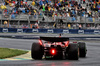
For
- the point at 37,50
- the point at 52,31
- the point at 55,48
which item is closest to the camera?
the point at 55,48

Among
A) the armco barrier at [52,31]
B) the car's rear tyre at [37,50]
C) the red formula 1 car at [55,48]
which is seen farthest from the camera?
the armco barrier at [52,31]

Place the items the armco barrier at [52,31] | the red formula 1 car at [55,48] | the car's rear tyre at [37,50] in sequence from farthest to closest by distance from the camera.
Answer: the armco barrier at [52,31]
the car's rear tyre at [37,50]
the red formula 1 car at [55,48]

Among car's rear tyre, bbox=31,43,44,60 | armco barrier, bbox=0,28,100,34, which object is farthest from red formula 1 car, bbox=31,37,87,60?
armco barrier, bbox=0,28,100,34

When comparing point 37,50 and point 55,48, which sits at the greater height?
point 55,48

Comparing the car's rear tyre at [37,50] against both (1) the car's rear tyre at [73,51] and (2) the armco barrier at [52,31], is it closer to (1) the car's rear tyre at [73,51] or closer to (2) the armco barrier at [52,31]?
(1) the car's rear tyre at [73,51]

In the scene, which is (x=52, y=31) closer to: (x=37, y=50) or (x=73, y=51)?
(x=37, y=50)

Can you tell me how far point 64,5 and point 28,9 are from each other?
23.7 ft

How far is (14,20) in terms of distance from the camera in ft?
144

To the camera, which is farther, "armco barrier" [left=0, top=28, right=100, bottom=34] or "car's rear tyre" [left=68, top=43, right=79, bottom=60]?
"armco barrier" [left=0, top=28, right=100, bottom=34]

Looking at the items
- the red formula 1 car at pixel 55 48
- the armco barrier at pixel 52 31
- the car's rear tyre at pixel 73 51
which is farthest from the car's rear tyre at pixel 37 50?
the armco barrier at pixel 52 31

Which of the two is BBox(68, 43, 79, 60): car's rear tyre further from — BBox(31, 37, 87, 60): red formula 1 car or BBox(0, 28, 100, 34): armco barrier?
BBox(0, 28, 100, 34): armco barrier

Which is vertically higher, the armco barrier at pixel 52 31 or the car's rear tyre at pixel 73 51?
the car's rear tyre at pixel 73 51

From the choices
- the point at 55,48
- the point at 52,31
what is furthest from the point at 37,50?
the point at 52,31

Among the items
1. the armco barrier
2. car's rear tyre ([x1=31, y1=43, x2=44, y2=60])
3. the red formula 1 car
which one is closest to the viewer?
the red formula 1 car
